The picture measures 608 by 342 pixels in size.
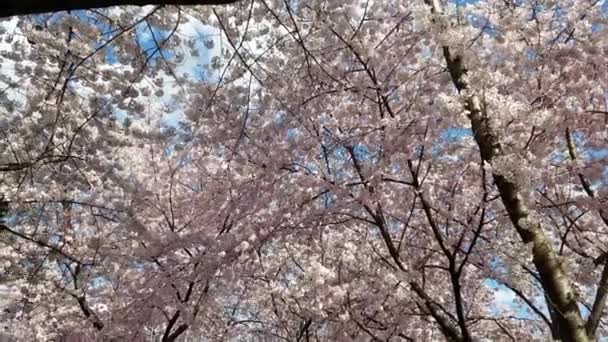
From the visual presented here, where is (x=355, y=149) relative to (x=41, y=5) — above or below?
above

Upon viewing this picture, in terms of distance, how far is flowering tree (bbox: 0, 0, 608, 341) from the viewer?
15.2ft

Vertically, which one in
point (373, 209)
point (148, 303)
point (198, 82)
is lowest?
point (148, 303)

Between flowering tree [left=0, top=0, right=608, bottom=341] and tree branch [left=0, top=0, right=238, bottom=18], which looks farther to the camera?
flowering tree [left=0, top=0, right=608, bottom=341]

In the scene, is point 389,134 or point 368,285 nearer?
point 389,134

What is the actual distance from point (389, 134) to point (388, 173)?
919 mm

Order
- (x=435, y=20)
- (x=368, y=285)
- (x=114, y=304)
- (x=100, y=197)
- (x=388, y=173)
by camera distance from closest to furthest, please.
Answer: (x=435, y=20) → (x=388, y=173) → (x=368, y=285) → (x=100, y=197) → (x=114, y=304)

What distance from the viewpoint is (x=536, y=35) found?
5438 mm

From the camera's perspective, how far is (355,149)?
6316 millimetres

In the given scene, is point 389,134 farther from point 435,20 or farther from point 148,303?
point 148,303

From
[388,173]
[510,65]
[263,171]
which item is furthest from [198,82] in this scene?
[510,65]

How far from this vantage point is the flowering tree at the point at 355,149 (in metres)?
4.63

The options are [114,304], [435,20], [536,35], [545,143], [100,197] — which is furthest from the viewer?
[114,304]

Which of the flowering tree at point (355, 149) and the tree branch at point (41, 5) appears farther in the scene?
the flowering tree at point (355, 149)

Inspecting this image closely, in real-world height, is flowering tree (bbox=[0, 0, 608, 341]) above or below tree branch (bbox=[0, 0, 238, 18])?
above
